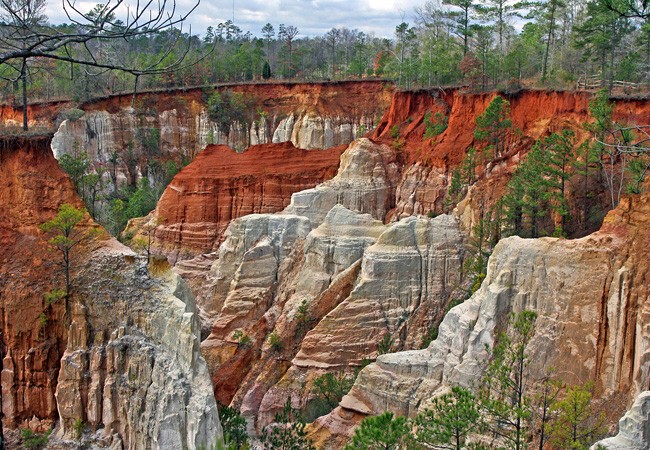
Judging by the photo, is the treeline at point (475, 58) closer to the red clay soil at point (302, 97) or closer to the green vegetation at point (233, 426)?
the red clay soil at point (302, 97)

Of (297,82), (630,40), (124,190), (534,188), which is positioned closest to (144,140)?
(124,190)

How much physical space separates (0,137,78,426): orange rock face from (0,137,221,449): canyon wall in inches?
0.9

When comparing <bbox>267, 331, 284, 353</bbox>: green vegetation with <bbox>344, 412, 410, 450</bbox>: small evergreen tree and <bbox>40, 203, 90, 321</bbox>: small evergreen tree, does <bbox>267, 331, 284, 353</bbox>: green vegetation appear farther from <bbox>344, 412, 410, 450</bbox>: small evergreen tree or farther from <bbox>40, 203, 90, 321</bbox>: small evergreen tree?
<bbox>344, 412, 410, 450</bbox>: small evergreen tree

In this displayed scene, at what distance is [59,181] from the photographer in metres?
19.4

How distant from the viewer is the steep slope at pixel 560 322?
17.1 m

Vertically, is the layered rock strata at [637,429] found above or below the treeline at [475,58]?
below

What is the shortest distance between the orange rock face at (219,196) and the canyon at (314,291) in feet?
0.37

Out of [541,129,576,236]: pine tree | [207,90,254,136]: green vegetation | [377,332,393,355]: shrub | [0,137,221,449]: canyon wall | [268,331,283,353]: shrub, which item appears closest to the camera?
[0,137,221,449]: canyon wall

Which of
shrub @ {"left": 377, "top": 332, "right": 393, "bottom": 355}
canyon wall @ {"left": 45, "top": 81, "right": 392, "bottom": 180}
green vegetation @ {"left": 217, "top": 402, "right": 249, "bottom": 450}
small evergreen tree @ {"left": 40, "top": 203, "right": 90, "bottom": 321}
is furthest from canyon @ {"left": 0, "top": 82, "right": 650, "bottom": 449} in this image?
canyon wall @ {"left": 45, "top": 81, "right": 392, "bottom": 180}

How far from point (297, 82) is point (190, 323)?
4827 centimetres

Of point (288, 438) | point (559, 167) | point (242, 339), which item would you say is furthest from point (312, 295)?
point (559, 167)

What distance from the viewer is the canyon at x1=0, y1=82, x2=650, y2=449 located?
677 inches

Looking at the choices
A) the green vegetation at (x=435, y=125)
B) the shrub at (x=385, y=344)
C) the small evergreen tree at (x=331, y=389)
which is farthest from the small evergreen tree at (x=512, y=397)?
the green vegetation at (x=435, y=125)

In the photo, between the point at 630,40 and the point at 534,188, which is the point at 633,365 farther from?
the point at 630,40
